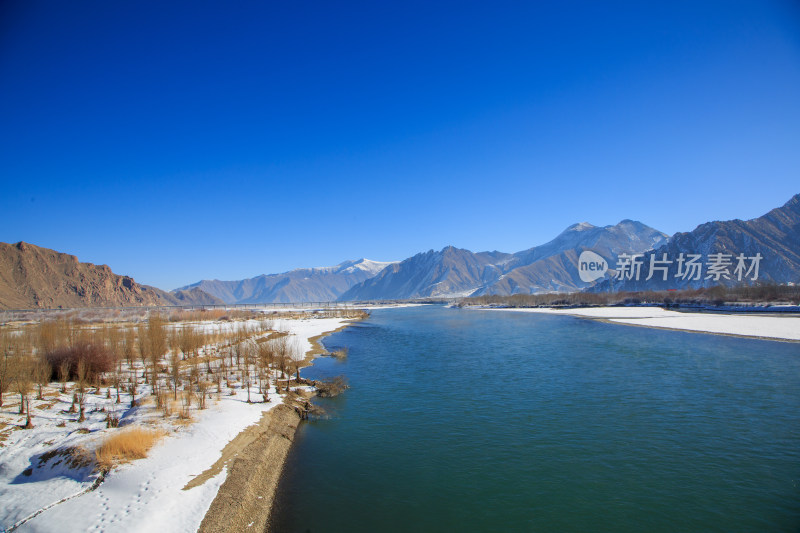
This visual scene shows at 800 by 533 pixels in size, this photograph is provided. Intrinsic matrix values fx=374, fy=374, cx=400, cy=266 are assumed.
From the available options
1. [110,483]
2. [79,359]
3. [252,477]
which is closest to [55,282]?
[79,359]

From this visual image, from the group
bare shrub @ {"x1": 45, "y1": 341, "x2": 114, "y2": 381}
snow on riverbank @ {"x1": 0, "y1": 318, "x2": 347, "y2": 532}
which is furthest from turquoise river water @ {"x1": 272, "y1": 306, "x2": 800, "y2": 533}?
bare shrub @ {"x1": 45, "y1": 341, "x2": 114, "y2": 381}

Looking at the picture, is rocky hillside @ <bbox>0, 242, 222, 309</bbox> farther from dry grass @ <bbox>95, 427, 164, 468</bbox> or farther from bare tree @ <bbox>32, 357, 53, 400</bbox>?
dry grass @ <bbox>95, 427, 164, 468</bbox>

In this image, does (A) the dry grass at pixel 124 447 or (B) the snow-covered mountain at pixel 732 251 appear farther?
(B) the snow-covered mountain at pixel 732 251

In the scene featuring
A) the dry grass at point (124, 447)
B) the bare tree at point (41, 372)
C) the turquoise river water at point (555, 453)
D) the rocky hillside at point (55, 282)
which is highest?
the rocky hillside at point (55, 282)

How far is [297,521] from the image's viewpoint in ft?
28.8

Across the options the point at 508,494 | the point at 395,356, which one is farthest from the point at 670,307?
the point at 508,494

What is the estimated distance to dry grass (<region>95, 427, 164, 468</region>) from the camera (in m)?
9.38

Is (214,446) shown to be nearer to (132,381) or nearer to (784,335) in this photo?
(132,381)

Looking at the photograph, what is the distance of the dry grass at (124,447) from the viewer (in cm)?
938

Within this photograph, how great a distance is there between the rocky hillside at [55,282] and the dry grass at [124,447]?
432 ft

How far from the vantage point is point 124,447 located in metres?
9.84

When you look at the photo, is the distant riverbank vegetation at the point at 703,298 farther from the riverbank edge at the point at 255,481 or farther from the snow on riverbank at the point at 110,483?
the snow on riverbank at the point at 110,483

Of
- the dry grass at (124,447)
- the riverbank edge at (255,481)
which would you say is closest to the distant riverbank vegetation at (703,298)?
the riverbank edge at (255,481)

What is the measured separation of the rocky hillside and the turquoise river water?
440 feet
